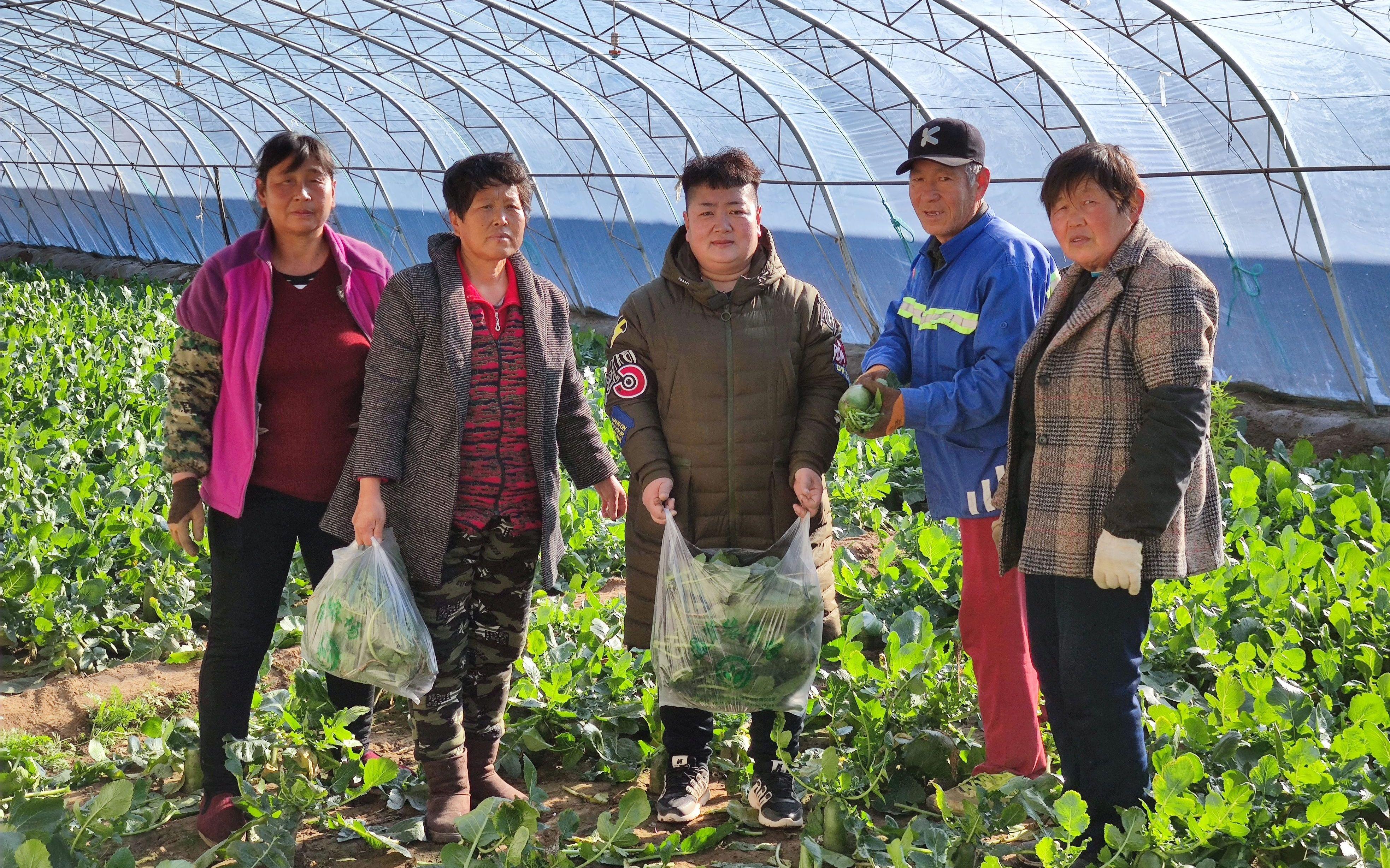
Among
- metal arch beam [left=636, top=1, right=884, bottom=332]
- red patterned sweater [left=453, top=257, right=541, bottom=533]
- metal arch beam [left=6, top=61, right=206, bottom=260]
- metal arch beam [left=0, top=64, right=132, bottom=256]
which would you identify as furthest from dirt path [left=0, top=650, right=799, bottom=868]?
metal arch beam [left=0, top=64, right=132, bottom=256]

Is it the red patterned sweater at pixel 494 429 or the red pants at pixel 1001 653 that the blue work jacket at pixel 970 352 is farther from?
the red patterned sweater at pixel 494 429

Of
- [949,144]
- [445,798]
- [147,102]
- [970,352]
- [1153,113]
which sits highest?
[147,102]

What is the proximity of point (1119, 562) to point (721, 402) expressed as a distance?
949 millimetres

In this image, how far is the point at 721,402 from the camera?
2.77m

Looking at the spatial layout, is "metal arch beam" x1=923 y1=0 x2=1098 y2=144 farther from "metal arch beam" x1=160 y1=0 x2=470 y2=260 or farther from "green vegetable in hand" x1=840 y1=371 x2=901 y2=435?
"metal arch beam" x1=160 y1=0 x2=470 y2=260

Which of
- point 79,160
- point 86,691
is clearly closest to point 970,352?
point 86,691

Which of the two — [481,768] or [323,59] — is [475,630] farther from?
[323,59]

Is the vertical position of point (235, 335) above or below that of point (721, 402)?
above

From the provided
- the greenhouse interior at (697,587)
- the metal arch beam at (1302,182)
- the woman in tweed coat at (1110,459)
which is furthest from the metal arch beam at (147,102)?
the woman in tweed coat at (1110,459)

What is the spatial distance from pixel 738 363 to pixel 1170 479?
98 cm

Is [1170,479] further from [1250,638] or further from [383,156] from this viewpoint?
[383,156]

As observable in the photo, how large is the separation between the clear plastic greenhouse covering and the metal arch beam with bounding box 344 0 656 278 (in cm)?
5

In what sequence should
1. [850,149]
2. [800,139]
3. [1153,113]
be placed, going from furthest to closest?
[800,139] < [850,149] < [1153,113]

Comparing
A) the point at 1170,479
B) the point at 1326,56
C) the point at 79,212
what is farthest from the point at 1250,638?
the point at 79,212
